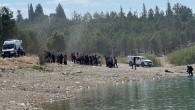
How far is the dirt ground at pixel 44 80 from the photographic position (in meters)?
28.9

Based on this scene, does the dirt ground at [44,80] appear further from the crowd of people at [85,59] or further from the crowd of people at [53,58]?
the crowd of people at [85,59]

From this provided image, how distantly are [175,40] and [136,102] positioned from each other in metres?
108

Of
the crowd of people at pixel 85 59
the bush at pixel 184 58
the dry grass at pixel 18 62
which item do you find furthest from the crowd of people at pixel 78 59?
the bush at pixel 184 58

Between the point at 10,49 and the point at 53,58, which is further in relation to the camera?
the point at 10,49

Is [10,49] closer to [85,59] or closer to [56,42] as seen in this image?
[85,59]

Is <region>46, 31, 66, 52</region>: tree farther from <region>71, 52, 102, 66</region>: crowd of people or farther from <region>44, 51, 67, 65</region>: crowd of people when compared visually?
<region>44, 51, 67, 65</region>: crowd of people

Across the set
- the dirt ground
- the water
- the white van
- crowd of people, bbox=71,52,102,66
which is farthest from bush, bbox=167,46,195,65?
the water

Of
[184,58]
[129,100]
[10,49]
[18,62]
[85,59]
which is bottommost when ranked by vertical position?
[129,100]

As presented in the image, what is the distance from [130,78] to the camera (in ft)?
160

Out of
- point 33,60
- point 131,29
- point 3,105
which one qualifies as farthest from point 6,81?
point 131,29

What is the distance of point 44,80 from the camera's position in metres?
40.7

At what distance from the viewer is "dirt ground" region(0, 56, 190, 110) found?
28906 millimetres

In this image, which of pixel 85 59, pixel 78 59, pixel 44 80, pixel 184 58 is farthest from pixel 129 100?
pixel 184 58

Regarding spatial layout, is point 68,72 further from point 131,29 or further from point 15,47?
point 131,29
